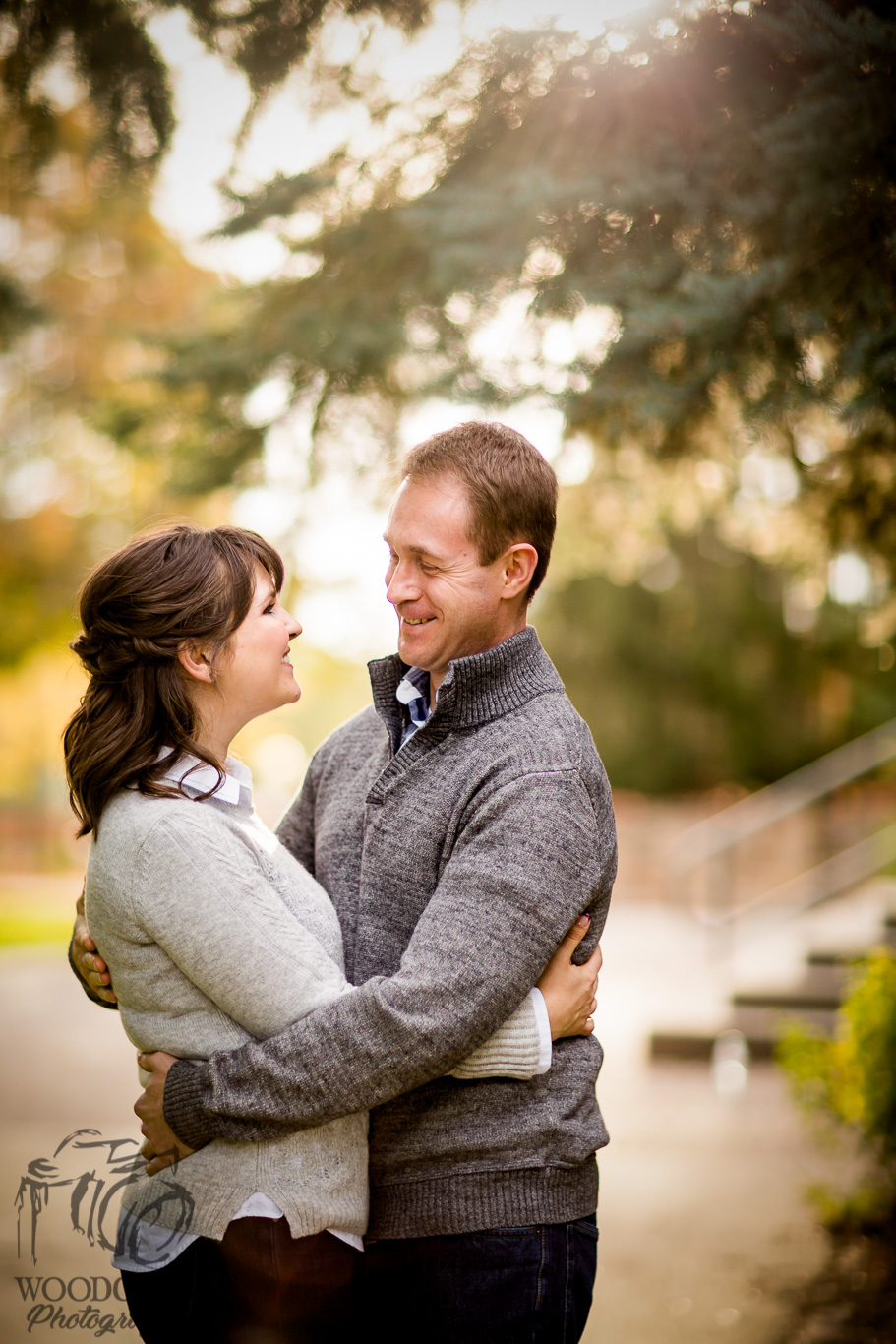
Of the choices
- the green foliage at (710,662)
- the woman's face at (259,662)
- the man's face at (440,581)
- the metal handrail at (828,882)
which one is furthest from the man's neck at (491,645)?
the green foliage at (710,662)

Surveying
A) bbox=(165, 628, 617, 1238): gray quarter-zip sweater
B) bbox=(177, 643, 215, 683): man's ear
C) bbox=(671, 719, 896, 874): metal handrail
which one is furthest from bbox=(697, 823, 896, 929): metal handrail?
bbox=(177, 643, 215, 683): man's ear

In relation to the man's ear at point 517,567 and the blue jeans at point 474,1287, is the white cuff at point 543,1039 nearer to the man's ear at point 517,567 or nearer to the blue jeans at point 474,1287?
the blue jeans at point 474,1287

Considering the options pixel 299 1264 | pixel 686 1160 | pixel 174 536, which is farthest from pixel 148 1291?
pixel 686 1160

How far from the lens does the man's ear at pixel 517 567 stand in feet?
7.18

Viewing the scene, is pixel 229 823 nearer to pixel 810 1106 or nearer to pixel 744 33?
pixel 744 33

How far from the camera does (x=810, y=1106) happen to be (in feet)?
15.5

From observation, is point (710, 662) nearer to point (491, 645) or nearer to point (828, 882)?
point (828, 882)

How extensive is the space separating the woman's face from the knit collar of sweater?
312 mm

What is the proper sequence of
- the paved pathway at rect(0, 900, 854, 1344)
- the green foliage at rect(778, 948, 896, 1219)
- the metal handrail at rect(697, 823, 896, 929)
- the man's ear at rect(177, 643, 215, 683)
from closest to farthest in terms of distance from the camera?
the man's ear at rect(177, 643, 215, 683) < the paved pathway at rect(0, 900, 854, 1344) < the green foliage at rect(778, 948, 896, 1219) < the metal handrail at rect(697, 823, 896, 929)

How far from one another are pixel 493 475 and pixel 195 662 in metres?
0.68

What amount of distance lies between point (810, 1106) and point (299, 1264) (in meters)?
3.50

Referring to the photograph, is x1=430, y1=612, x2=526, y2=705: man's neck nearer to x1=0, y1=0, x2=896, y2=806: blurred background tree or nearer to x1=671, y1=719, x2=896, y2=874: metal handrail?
x1=0, y1=0, x2=896, y2=806: blurred background tree

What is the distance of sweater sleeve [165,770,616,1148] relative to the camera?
177 cm

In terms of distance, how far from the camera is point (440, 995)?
1780 millimetres
